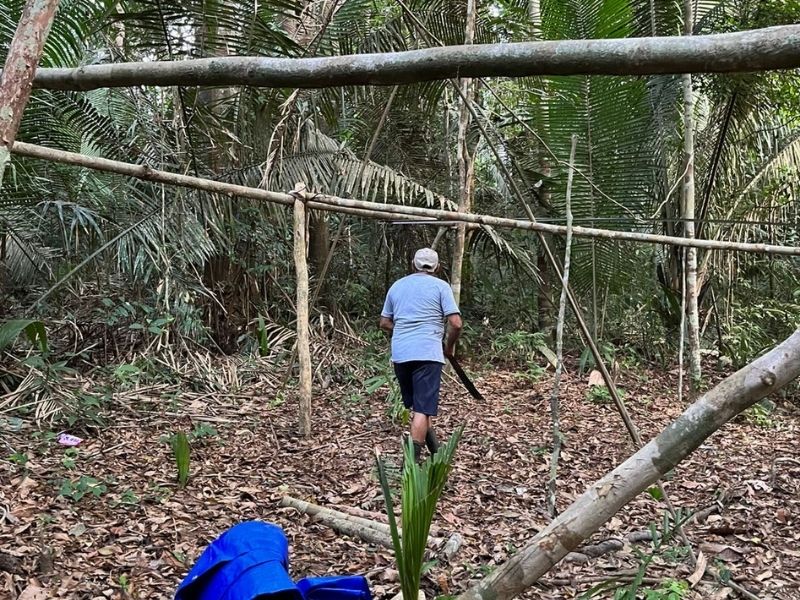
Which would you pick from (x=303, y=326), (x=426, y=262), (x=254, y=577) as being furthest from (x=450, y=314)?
(x=254, y=577)

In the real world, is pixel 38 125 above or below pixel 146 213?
above

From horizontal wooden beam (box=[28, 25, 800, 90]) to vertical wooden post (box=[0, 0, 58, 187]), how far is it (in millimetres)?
495

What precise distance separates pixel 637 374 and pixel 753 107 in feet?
9.58

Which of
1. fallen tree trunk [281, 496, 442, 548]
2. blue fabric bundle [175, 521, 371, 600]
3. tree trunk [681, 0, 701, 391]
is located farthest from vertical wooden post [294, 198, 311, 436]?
tree trunk [681, 0, 701, 391]

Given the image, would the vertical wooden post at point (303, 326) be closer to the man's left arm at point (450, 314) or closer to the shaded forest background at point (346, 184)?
the shaded forest background at point (346, 184)

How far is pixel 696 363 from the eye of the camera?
595cm

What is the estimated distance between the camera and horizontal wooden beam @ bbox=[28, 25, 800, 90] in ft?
5.05

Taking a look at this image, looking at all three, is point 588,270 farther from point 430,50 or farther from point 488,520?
point 430,50

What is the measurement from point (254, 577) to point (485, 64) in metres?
1.57

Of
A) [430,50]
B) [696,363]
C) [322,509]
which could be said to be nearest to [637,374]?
[696,363]

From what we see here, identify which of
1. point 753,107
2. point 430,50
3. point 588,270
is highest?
point 753,107

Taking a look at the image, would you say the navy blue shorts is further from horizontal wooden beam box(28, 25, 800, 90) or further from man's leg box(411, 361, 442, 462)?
horizontal wooden beam box(28, 25, 800, 90)

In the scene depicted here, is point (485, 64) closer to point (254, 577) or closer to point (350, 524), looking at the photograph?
point (254, 577)

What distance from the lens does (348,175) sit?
661cm
